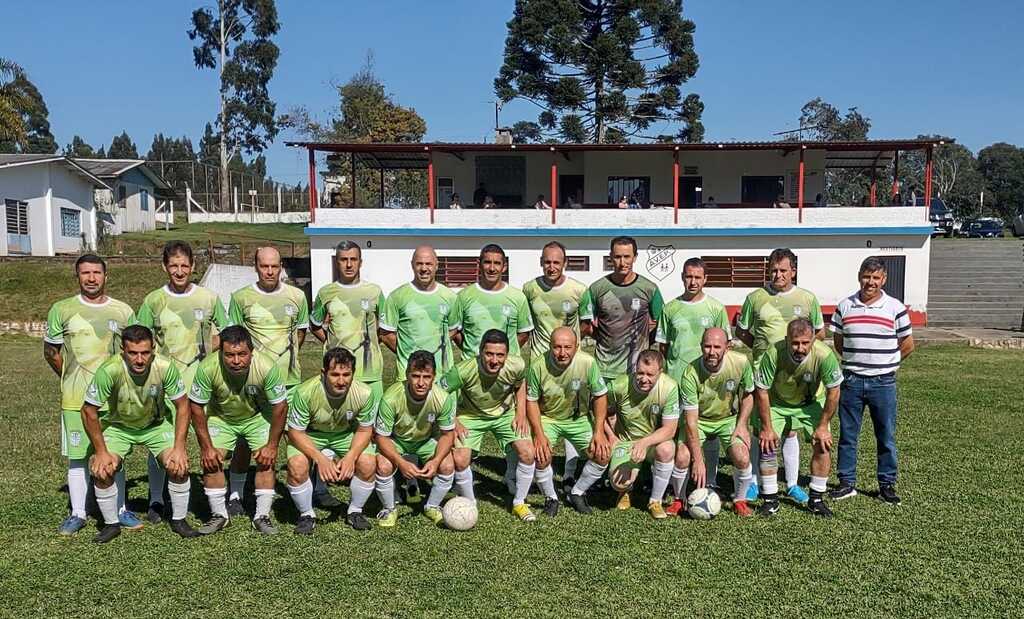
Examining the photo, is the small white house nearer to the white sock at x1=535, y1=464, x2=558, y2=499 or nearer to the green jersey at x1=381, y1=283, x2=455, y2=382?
the green jersey at x1=381, y1=283, x2=455, y2=382

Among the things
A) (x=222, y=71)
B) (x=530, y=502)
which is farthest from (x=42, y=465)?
(x=222, y=71)

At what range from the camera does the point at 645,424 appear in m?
5.93

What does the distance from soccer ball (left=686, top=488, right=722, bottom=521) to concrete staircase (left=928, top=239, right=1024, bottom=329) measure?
18.4m

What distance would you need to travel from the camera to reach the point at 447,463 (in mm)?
5684

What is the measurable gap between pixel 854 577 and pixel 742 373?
63.3 inches

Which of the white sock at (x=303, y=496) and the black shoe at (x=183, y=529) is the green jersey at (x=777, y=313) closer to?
the white sock at (x=303, y=496)

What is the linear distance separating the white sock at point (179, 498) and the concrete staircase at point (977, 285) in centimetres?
2099

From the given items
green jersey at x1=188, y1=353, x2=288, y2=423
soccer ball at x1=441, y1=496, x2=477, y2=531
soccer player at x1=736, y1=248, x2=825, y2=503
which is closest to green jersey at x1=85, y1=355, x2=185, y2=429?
A: green jersey at x1=188, y1=353, x2=288, y2=423

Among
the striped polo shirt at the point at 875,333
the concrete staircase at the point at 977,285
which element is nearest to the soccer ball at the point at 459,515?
the striped polo shirt at the point at 875,333

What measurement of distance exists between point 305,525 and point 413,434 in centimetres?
Answer: 94

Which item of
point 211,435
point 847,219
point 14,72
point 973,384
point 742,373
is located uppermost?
point 14,72

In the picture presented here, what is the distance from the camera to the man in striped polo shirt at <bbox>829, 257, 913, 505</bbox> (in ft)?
19.7

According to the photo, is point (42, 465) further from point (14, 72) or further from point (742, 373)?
point (14, 72)

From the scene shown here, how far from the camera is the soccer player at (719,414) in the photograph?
5.79 meters
